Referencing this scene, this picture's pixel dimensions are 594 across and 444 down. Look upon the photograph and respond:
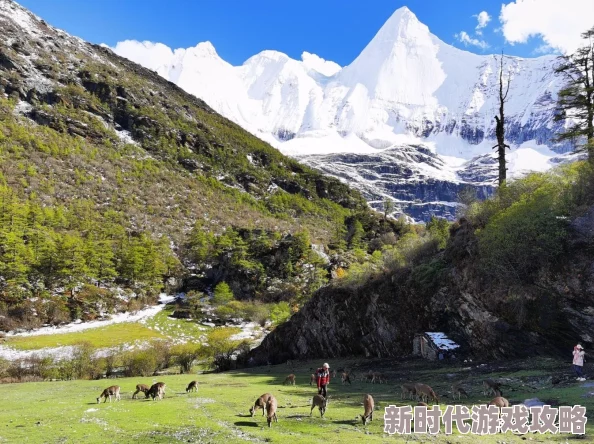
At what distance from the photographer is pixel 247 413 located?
66.2 feet

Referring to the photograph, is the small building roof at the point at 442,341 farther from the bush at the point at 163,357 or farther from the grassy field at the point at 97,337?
the grassy field at the point at 97,337

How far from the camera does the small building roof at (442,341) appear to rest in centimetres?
3600

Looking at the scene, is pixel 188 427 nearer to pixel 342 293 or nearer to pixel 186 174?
pixel 342 293

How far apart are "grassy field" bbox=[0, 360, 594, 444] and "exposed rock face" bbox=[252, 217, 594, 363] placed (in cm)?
314

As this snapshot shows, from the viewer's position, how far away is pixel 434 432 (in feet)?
49.7

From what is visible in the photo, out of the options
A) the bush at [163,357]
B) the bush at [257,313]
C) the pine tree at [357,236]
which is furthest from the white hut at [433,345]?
the pine tree at [357,236]

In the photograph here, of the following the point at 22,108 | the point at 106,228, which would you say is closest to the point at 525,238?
the point at 106,228

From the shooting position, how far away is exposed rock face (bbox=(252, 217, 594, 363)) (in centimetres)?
2806

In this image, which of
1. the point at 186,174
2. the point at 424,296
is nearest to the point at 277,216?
the point at 186,174

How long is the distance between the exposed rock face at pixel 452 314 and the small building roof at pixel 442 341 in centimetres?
65

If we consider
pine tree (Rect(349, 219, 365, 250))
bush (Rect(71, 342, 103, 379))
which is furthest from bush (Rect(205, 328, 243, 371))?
pine tree (Rect(349, 219, 365, 250))

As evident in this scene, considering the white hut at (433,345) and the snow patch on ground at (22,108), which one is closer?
the white hut at (433,345)

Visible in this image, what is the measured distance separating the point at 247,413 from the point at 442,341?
23.1 m

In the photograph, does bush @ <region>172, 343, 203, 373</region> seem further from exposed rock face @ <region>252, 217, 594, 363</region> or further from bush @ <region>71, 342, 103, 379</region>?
bush @ <region>71, 342, 103, 379</region>
